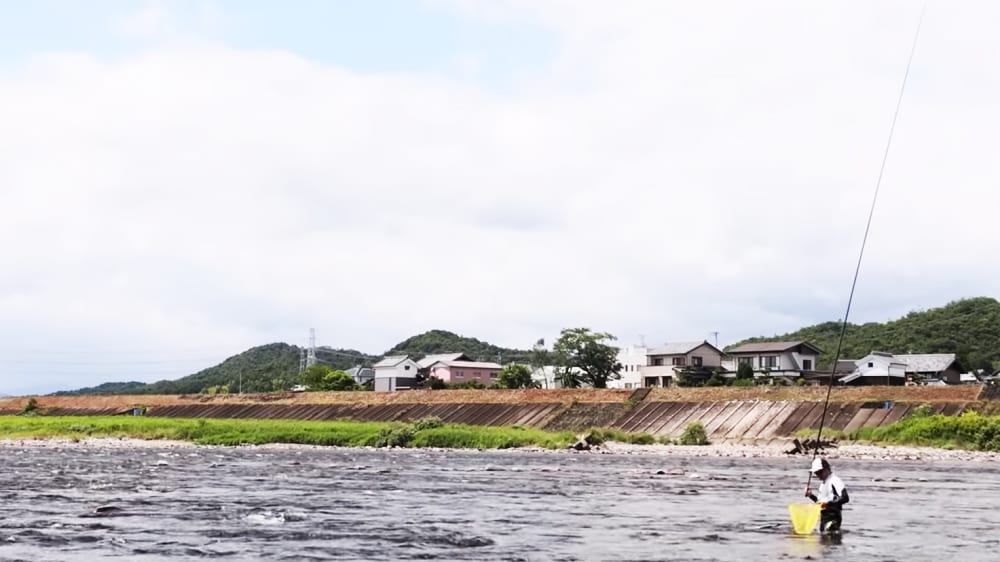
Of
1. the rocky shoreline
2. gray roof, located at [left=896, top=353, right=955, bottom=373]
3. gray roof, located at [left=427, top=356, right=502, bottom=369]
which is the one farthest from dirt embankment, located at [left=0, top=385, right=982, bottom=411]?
gray roof, located at [left=896, top=353, right=955, bottom=373]

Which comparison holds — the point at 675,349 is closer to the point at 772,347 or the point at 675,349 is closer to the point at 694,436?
the point at 772,347

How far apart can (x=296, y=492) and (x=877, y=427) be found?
138ft

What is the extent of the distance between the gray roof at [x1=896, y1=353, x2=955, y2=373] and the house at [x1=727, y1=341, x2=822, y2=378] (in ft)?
31.2

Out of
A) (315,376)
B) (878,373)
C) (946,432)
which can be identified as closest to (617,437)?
(946,432)

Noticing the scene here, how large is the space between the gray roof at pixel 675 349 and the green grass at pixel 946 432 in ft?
179

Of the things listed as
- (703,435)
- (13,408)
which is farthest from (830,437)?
(13,408)

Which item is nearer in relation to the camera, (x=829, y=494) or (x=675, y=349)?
(x=829, y=494)

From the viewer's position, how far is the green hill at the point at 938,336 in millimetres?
135125

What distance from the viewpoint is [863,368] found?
365 feet

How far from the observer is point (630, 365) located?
5502 inches

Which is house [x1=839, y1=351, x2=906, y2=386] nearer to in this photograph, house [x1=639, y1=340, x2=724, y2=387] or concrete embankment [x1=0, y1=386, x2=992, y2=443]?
house [x1=639, y1=340, x2=724, y2=387]

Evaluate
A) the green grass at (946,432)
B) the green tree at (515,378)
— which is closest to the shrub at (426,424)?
the green grass at (946,432)

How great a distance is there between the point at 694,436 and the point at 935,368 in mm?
51929

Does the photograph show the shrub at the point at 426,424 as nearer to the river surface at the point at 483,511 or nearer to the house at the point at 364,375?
the river surface at the point at 483,511
